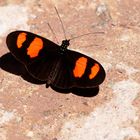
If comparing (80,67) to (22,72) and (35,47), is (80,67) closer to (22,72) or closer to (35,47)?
(35,47)

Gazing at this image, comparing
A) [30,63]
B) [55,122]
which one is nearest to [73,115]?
[55,122]

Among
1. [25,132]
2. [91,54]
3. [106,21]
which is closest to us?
[25,132]

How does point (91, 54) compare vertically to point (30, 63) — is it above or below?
below

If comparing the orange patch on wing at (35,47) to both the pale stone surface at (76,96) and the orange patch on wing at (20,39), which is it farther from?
the pale stone surface at (76,96)

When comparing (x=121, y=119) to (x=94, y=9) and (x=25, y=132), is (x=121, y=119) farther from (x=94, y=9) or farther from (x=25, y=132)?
(x=94, y=9)

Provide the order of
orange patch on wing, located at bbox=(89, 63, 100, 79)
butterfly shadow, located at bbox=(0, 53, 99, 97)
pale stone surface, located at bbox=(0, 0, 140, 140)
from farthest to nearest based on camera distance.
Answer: butterfly shadow, located at bbox=(0, 53, 99, 97) < orange patch on wing, located at bbox=(89, 63, 100, 79) < pale stone surface, located at bbox=(0, 0, 140, 140)

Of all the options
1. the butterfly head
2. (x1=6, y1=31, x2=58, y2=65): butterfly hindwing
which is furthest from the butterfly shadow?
the butterfly head

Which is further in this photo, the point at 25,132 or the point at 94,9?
the point at 94,9

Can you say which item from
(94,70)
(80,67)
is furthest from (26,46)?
(94,70)

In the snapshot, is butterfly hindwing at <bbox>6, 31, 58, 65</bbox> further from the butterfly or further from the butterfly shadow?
the butterfly shadow
